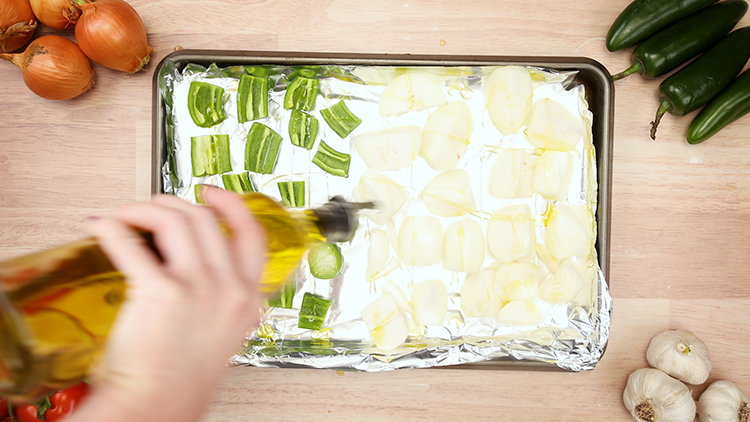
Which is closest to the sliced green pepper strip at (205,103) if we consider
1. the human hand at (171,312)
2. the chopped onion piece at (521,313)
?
the human hand at (171,312)

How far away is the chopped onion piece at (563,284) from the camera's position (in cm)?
120

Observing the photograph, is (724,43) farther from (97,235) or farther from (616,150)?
(97,235)

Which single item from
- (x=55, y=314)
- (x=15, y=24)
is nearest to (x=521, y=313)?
(x=55, y=314)

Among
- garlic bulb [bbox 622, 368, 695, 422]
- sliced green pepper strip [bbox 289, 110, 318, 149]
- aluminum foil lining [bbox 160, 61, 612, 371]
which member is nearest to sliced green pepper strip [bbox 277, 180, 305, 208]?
aluminum foil lining [bbox 160, 61, 612, 371]

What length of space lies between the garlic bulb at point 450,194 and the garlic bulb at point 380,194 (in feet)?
0.26

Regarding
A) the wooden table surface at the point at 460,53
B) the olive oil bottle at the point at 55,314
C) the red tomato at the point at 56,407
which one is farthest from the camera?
the wooden table surface at the point at 460,53

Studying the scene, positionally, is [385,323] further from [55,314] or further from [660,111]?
[660,111]

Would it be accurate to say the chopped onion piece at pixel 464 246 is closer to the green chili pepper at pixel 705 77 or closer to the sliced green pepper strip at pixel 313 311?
the sliced green pepper strip at pixel 313 311

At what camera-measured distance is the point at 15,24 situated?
121cm

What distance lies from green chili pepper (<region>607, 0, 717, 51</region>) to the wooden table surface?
0.06 metres

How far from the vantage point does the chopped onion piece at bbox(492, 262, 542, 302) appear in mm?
1209

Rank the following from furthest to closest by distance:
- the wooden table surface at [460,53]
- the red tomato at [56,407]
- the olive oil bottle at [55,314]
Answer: the wooden table surface at [460,53], the red tomato at [56,407], the olive oil bottle at [55,314]

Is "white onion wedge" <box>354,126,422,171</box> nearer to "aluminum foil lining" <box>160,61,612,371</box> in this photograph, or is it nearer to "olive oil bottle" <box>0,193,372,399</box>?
"aluminum foil lining" <box>160,61,612,371</box>

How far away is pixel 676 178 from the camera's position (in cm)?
133
